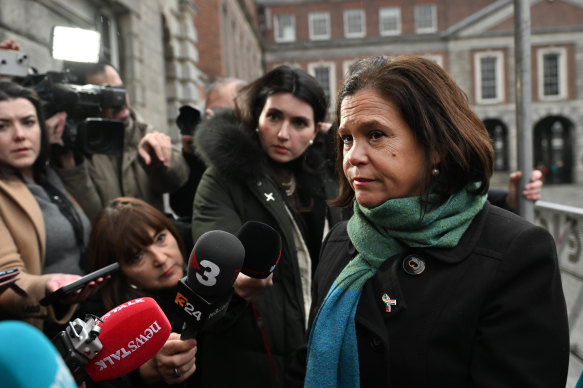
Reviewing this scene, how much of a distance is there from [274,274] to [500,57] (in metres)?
30.1

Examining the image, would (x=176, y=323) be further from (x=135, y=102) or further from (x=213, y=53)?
(x=213, y=53)

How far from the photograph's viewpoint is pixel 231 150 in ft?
6.73

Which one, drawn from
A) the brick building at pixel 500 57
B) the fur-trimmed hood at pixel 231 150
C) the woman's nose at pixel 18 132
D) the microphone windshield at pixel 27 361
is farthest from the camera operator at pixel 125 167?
the brick building at pixel 500 57

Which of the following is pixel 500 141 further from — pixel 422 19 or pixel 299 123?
pixel 299 123

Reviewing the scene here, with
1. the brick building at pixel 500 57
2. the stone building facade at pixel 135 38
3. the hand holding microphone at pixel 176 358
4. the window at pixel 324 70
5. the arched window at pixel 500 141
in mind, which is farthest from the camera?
the window at pixel 324 70

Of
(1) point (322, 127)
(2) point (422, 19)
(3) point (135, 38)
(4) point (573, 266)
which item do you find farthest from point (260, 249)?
(2) point (422, 19)

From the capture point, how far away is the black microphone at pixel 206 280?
1174 mm

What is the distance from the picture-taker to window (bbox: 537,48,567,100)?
2791 centimetres

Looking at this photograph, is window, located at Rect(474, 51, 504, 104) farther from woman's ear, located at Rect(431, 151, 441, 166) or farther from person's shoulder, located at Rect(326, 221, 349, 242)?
woman's ear, located at Rect(431, 151, 441, 166)

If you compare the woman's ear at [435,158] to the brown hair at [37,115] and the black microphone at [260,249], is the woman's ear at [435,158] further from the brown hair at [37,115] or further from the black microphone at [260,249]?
the brown hair at [37,115]

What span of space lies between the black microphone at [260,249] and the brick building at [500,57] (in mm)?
25891

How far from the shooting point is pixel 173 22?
30.0 feet

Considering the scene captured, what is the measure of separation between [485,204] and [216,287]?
0.73 metres

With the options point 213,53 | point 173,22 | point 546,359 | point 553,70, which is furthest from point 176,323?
point 553,70
